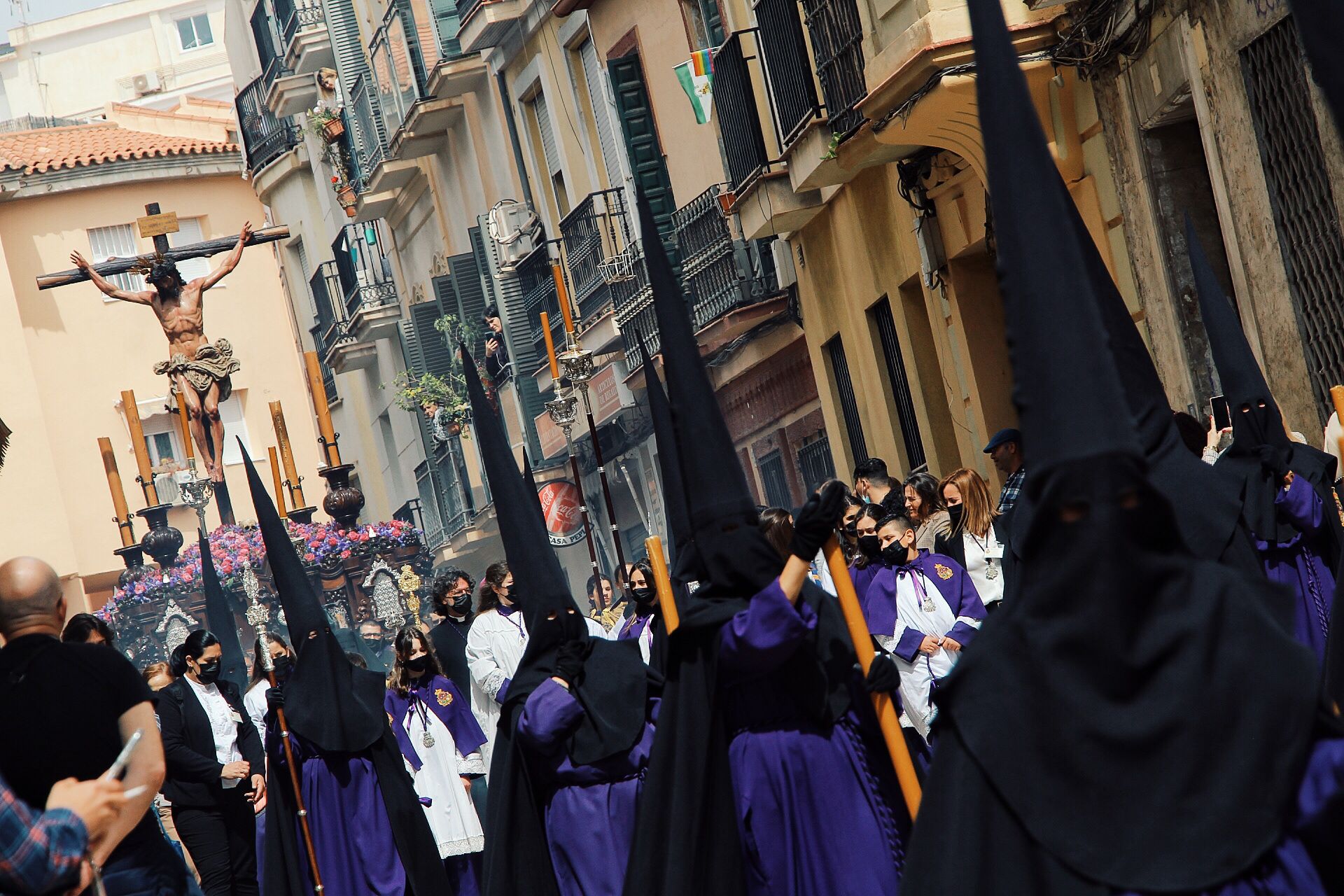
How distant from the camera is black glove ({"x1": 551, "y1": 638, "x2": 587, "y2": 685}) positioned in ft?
24.0

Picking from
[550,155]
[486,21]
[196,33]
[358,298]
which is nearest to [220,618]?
A: [550,155]

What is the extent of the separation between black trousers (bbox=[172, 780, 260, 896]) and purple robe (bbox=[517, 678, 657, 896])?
3702 mm

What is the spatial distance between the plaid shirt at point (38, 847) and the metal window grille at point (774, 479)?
664 inches

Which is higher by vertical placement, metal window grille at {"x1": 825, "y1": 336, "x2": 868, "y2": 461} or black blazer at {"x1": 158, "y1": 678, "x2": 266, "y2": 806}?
metal window grille at {"x1": 825, "y1": 336, "x2": 868, "y2": 461}

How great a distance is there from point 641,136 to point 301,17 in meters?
17.1

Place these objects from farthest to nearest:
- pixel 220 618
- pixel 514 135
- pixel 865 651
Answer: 1. pixel 514 135
2. pixel 220 618
3. pixel 865 651

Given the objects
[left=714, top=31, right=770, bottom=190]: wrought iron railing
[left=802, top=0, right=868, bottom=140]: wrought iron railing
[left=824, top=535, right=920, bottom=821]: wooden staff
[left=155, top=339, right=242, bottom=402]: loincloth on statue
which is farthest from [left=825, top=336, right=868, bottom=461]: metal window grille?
[left=824, top=535, right=920, bottom=821]: wooden staff

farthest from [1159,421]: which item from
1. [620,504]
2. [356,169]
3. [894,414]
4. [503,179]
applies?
[356,169]

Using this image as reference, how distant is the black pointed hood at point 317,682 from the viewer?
9.26 meters

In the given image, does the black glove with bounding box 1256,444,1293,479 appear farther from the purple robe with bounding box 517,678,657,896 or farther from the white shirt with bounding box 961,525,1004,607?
the purple robe with bounding box 517,678,657,896

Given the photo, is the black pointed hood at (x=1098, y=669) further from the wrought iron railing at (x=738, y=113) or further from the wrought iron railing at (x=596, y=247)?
the wrought iron railing at (x=596, y=247)

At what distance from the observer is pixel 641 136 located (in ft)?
71.3

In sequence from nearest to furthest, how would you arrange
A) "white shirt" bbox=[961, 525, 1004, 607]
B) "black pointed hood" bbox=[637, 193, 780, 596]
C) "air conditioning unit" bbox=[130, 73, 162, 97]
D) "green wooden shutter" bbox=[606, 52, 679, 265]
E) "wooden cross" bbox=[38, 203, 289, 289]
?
"black pointed hood" bbox=[637, 193, 780, 596], "white shirt" bbox=[961, 525, 1004, 607], "green wooden shutter" bbox=[606, 52, 679, 265], "wooden cross" bbox=[38, 203, 289, 289], "air conditioning unit" bbox=[130, 73, 162, 97]

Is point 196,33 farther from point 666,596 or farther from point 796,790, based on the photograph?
point 796,790
